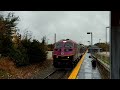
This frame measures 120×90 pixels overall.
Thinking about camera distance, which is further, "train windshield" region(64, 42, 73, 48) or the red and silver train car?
"train windshield" region(64, 42, 73, 48)

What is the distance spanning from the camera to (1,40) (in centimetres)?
3550

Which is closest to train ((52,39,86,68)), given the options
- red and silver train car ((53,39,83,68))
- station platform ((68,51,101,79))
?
red and silver train car ((53,39,83,68))

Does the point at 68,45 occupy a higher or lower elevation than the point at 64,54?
higher

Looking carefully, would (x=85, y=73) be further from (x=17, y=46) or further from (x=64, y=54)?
(x=17, y=46)

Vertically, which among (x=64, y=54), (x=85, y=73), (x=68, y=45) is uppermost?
(x=68, y=45)

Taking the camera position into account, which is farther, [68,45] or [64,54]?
[68,45]

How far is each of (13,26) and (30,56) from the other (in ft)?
20.3

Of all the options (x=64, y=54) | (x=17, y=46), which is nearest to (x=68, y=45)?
(x=64, y=54)

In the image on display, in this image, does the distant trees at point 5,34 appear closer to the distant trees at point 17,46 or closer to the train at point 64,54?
the distant trees at point 17,46

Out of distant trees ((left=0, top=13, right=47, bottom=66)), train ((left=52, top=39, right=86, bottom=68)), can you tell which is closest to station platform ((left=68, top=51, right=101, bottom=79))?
train ((left=52, top=39, right=86, bottom=68))

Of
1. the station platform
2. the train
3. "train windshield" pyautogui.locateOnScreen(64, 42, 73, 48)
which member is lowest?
the station platform

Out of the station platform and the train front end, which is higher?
the train front end

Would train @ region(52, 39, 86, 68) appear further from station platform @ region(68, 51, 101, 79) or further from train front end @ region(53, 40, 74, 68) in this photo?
station platform @ region(68, 51, 101, 79)
